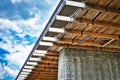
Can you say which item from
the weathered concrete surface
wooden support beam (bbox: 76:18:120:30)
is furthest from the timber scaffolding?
the weathered concrete surface

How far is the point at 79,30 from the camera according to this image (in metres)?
6.90

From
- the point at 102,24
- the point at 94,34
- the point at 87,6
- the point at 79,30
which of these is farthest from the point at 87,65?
the point at 87,6

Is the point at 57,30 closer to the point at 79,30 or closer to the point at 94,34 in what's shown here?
the point at 79,30

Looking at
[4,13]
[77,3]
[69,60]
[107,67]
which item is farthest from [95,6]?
[4,13]

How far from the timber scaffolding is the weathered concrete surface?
25cm

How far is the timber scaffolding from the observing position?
17.7 ft

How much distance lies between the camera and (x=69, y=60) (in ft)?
27.1

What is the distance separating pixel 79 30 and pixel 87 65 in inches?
78.8

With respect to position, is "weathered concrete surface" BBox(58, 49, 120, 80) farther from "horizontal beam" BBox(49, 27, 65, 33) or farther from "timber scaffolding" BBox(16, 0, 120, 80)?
"horizontal beam" BBox(49, 27, 65, 33)

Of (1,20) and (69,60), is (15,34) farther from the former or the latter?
(69,60)

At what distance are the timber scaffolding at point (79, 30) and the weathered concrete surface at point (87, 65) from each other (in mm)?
253

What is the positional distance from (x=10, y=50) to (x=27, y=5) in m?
12.3

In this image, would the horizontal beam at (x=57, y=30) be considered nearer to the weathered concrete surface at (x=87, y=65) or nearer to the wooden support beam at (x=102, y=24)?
the wooden support beam at (x=102, y=24)

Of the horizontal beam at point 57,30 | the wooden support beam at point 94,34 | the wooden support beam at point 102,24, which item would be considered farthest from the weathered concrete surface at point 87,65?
the wooden support beam at point 102,24
